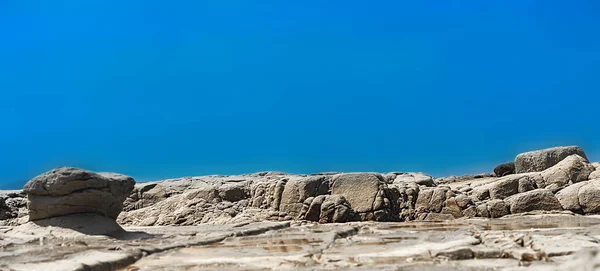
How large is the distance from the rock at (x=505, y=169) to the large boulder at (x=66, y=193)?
14.8 meters

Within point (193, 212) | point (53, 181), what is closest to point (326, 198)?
point (193, 212)

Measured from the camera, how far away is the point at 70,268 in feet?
14.8

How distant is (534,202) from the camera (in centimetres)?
1095

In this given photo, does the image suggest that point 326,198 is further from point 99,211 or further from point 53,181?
point 53,181

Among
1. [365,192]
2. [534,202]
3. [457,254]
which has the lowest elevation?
[457,254]

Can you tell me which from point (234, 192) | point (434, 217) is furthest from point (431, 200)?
point (234, 192)

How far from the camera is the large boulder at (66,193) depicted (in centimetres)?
852

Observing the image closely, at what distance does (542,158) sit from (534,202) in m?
5.96

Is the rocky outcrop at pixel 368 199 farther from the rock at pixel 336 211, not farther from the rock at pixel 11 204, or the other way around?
the rock at pixel 11 204

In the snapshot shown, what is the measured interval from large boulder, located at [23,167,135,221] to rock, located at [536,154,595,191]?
9.34 m

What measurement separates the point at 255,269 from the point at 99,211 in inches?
209

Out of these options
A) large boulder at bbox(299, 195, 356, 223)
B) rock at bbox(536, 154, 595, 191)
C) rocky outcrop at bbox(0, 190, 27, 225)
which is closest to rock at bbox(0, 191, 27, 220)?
rocky outcrop at bbox(0, 190, 27, 225)

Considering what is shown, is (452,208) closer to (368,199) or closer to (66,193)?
(368,199)

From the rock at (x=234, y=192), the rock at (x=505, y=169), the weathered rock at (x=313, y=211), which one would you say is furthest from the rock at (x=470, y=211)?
the rock at (x=505, y=169)
